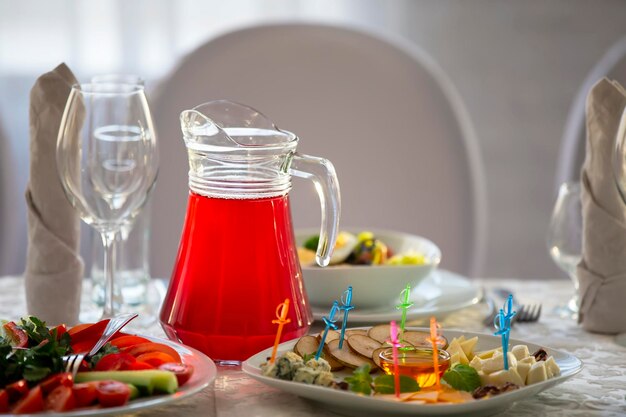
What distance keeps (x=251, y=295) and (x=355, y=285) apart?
225mm

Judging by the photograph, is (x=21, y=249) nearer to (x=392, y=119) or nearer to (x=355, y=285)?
(x=392, y=119)

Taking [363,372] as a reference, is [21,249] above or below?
below

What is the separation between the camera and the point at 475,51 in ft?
9.25

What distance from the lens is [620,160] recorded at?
975 mm

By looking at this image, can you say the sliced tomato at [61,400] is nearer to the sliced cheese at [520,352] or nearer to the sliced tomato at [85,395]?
the sliced tomato at [85,395]

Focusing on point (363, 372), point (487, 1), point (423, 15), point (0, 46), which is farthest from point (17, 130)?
point (363, 372)

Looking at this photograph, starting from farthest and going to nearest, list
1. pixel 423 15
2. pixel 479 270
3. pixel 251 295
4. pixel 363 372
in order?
1. pixel 423 15
2. pixel 479 270
3. pixel 251 295
4. pixel 363 372

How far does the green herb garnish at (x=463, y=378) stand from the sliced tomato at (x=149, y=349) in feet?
0.76

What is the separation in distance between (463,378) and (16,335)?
39cm

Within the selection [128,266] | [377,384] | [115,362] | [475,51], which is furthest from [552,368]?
[475,51]

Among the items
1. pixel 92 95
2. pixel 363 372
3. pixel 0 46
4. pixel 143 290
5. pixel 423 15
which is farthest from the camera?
pixel 423 15

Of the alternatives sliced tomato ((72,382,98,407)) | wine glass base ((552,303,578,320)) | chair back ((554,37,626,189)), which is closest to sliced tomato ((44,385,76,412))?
sliced tomato ((72,382,98,407))

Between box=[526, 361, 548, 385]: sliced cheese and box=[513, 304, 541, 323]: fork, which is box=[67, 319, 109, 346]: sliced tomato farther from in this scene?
box=[513, 304, 541, 323]: fork

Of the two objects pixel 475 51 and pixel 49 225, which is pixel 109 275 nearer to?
pixel 49 225
